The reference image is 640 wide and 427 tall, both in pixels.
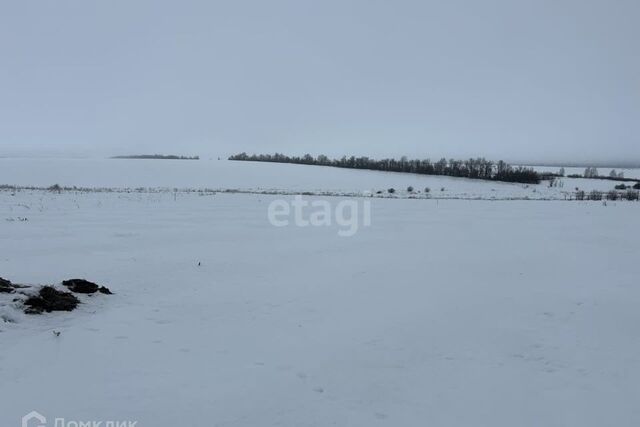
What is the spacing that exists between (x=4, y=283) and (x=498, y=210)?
934 inches

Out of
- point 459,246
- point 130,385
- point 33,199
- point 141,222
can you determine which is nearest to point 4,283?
point 130,385

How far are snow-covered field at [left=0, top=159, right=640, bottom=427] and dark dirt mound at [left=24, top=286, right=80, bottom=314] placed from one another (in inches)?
6.6

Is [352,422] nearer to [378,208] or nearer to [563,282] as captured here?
[563,282]

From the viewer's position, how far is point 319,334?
20.2 ft

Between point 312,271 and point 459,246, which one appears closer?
point 312,271

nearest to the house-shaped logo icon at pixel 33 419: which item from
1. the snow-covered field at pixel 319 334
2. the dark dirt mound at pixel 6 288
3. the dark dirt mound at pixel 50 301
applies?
the snow-covered field at pixel 319 334

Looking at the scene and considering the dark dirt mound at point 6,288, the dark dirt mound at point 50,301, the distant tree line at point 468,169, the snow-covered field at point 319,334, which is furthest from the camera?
the distant tree line at point 468,169

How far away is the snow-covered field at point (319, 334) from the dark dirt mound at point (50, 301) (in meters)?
0.17

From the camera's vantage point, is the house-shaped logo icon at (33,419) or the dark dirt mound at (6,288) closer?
the house-shaped logo icon at (33,419)

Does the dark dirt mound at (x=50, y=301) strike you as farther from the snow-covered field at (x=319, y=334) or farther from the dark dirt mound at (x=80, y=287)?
the dark dirt mound at (x=80, y=287)

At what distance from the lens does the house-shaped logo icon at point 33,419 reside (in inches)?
152

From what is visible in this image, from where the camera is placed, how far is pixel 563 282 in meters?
9.21

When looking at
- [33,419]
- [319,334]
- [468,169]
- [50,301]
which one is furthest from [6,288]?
[468,169]

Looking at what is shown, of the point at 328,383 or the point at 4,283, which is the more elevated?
the point at 4,283
